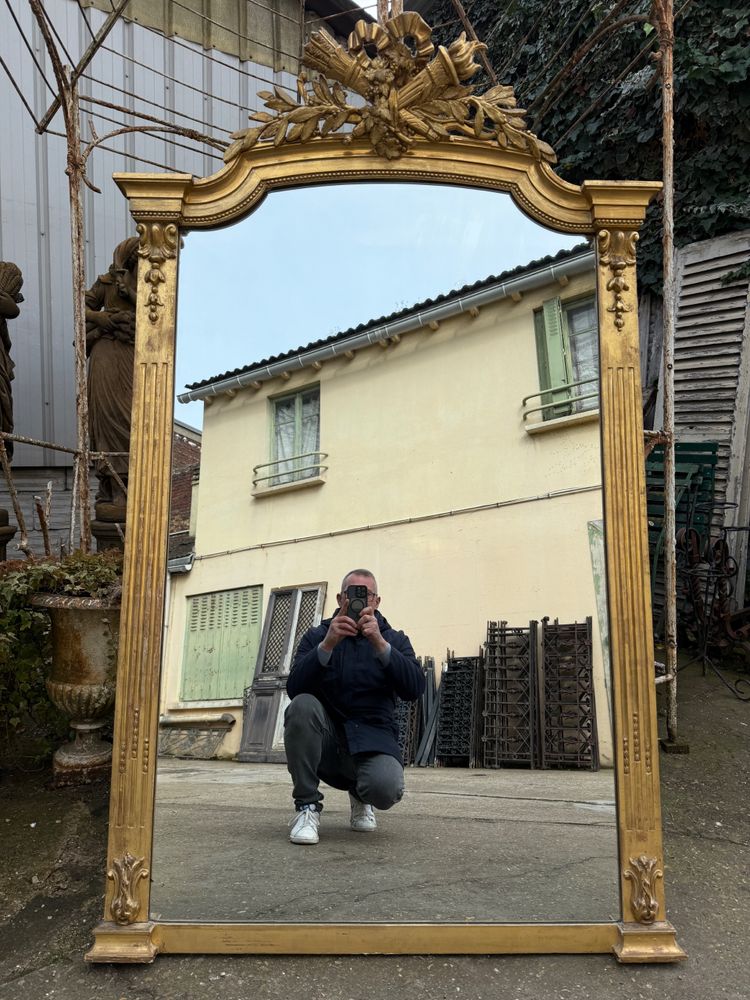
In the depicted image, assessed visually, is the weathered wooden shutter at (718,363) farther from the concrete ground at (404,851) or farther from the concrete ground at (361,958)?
the concrete ground at (404,851)

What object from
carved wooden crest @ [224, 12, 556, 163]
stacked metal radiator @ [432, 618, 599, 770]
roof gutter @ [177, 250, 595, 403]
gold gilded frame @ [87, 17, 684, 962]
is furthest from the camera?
roof gutter @ [177, 250, 595, 403]

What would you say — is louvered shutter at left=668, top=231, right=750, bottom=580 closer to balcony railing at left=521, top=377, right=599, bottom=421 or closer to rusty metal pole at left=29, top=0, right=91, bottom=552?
balcony railing at left=521, top=377, right=599, bottom=421

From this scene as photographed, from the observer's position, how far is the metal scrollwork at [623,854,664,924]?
2.41 metres

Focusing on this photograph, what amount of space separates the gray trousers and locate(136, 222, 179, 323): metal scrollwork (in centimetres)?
139

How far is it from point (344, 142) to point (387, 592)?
59.2 inches

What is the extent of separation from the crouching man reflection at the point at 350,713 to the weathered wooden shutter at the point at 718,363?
167 inches

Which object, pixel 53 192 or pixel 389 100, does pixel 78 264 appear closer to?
pixel 389 100

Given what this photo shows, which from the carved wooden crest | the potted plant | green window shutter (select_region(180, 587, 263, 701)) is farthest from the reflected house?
the potted plant

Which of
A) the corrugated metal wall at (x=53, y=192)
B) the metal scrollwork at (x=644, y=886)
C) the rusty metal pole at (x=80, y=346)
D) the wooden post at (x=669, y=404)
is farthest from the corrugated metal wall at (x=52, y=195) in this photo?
the metal scrollwork at (x=644, y=886)

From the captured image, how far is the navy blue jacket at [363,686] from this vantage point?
98.1 inches

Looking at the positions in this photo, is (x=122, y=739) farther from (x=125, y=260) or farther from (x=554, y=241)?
(x=125, y=260)

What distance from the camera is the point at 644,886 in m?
2.43

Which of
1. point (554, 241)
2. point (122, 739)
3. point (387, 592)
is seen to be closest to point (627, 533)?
point (387, 592)

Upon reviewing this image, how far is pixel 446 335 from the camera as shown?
268 cm
